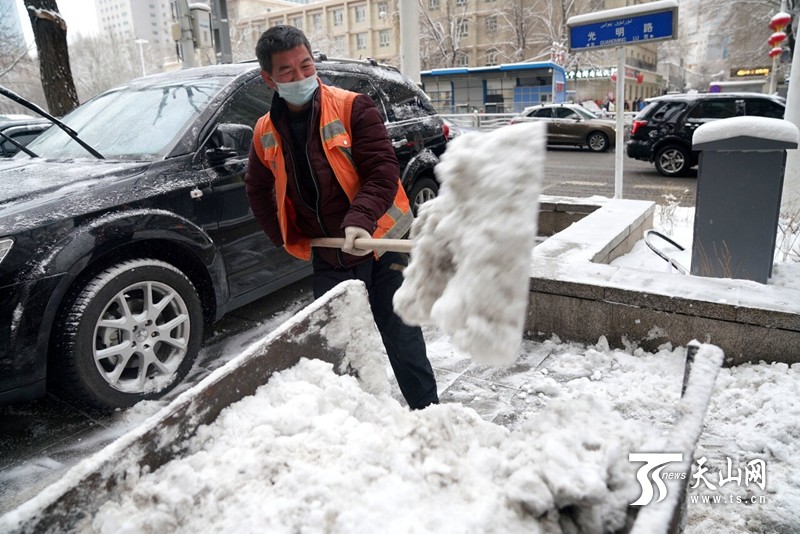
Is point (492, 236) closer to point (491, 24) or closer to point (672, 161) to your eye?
point (672, 161)

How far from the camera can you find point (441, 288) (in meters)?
1.86

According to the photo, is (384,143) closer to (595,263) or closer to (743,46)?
(595,263)

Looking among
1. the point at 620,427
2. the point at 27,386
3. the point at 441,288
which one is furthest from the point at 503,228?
the point at 27,386

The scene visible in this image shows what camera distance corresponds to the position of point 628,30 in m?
6.82

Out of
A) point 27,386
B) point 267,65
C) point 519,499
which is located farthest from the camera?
point 27,386

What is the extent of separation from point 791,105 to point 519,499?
22.3 feet

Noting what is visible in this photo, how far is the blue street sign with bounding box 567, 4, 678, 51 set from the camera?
659cm

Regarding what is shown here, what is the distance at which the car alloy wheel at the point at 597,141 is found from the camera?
1909 cm

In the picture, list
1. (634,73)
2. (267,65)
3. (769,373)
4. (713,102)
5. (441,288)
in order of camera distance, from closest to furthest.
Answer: (441,288) < (267,65) < (769,373) < (713,102) < (634,73)

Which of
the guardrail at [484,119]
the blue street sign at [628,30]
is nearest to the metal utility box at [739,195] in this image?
the blue street sign at [628,30]

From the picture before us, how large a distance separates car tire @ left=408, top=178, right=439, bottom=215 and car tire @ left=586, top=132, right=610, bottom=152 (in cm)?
1499

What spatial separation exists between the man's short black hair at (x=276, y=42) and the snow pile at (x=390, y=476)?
5.26 ft

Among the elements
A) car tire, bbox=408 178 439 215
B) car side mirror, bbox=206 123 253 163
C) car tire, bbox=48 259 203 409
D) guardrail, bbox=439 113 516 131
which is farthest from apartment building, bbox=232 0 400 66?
car tire, bbox=48 259 203 409

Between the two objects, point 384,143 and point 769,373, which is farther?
point 769,373
